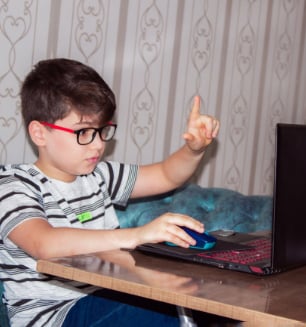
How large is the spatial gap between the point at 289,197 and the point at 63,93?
2.51ft

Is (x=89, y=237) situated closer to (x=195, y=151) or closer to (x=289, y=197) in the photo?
(x=289, y=197)

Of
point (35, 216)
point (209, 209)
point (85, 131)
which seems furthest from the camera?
point (209, 209)

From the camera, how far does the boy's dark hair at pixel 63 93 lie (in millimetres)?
1937

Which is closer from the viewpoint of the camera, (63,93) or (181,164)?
(63,93)

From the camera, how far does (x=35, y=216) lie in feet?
5.63

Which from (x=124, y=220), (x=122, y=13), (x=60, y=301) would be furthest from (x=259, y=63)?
(x=60, y=301)

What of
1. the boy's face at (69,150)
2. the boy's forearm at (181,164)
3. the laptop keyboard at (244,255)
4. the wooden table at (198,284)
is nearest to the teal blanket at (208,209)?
the boy's forearm at (181,164)

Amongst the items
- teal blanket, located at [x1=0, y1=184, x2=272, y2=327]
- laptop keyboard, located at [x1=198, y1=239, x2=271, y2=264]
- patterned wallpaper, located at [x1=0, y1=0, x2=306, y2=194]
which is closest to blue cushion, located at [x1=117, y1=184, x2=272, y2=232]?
teal blanket, located at [x1=0, y1=184, x2=272, y2=327]

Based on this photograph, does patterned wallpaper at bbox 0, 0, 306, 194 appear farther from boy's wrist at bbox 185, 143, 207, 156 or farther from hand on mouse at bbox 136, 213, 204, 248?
hand on mouse at bbox 136, 213, 204, 248

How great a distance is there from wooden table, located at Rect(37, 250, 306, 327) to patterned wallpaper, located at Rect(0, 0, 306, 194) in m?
0.83

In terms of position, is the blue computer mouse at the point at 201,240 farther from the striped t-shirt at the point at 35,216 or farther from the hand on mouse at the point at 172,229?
the striped t-shirt at the point at 35,216

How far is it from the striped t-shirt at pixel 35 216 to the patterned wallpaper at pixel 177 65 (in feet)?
0.99

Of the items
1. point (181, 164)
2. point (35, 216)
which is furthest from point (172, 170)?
point (35, 216)

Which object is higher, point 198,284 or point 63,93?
point 63,93
